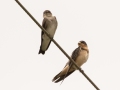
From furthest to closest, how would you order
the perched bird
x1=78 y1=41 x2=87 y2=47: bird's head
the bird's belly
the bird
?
1. the perched bird
2. x1=78 y1=41 x2=87 y2=47: bird's head
3. the bird's belly
4. the bird

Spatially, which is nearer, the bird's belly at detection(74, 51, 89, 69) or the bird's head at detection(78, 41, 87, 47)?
the bird's belly at detection(74, 51, 89, 69)

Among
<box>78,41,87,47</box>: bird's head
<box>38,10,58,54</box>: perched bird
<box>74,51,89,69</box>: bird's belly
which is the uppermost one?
<box>38,10,58,54</box>: perched bird

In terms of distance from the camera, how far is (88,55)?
6973 mm

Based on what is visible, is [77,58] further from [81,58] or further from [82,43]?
[82,43]

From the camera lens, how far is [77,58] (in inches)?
269

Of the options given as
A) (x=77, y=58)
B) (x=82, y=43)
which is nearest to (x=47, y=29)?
(x=82, y=43)

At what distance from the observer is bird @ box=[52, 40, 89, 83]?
638 centimetres

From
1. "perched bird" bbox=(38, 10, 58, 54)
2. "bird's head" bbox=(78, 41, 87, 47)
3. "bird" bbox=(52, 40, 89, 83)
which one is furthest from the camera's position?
"perched bird" bbox=(38, 10, 58, 54)

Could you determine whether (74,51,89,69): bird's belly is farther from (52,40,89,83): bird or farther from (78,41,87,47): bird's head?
(78,41,87,47): bird's head

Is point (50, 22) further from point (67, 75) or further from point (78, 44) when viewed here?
point (67, 75)

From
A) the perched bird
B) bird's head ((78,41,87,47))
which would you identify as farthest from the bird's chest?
the perched bird

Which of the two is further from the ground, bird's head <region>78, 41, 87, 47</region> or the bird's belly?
bird's head <region>78, 41, 87, 47</region>

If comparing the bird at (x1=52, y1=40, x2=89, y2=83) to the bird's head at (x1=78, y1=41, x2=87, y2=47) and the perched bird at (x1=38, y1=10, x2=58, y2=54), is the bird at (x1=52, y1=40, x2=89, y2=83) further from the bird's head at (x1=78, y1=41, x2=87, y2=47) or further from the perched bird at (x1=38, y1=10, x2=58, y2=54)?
the perched bird at (x1=38, y1=10, x2=58, y2=54)

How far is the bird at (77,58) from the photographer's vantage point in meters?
6.38
